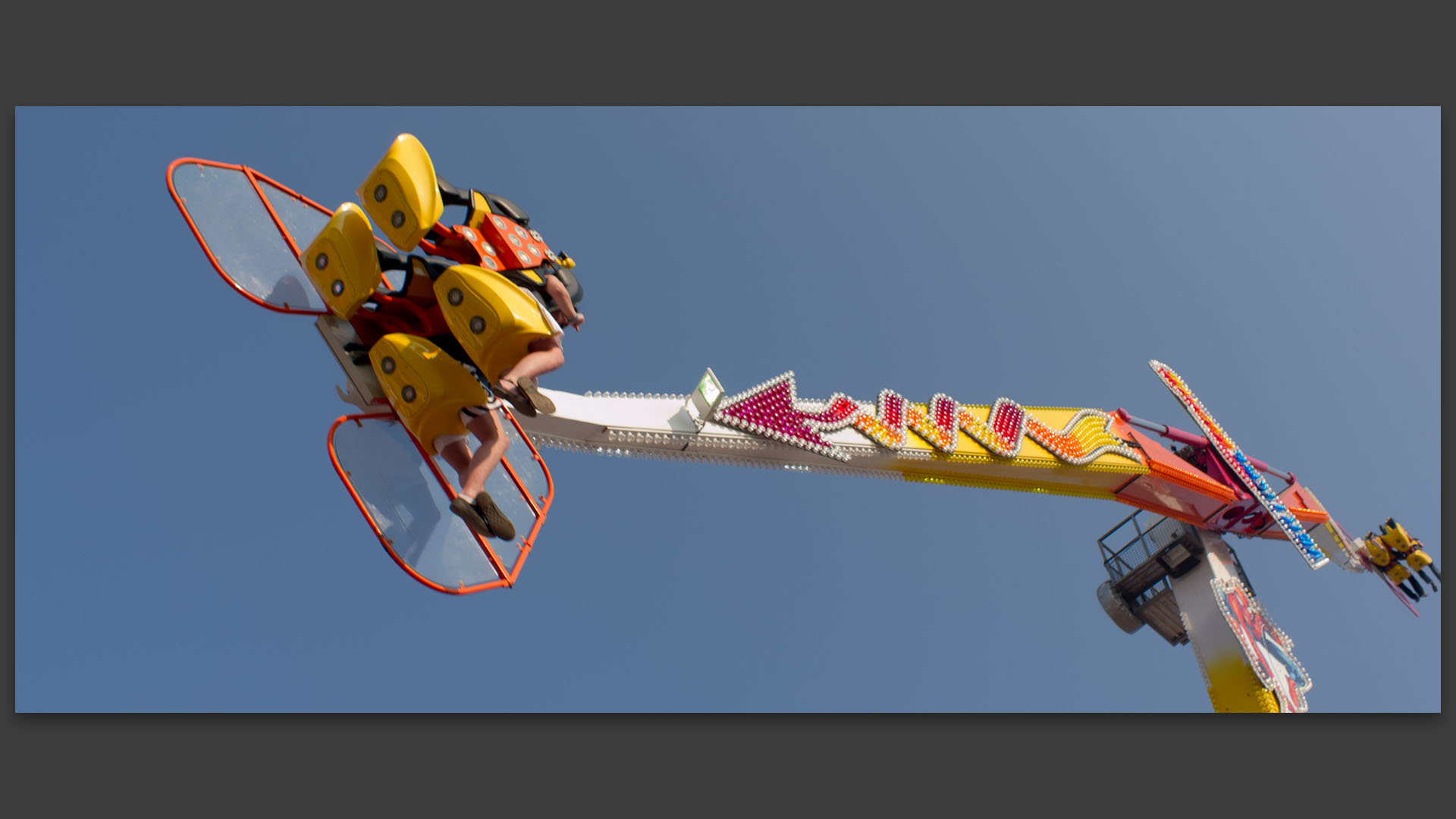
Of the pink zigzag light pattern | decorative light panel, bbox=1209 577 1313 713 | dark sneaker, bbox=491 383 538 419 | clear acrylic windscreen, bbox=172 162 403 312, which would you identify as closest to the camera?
dark sneaker, bbox=491 383 538 419

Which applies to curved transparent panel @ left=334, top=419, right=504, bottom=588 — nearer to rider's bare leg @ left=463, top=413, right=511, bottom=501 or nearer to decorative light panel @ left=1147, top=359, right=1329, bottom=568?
rider's bare leg @ left=463, top=413, right=511, bottom=501

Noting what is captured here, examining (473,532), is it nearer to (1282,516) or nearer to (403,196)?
(403,196)

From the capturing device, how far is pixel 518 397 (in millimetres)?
8984

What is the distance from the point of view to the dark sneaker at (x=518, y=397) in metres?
8.93

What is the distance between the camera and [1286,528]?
60.8ft

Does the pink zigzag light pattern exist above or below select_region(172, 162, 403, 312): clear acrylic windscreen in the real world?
below

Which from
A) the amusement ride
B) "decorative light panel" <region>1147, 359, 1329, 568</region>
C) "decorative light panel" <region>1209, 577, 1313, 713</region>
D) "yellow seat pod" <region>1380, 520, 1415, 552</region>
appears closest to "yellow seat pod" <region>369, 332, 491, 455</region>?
the amusement ride

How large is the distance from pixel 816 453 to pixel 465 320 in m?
5.58

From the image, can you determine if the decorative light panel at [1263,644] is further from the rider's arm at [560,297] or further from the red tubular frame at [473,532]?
the rider's arm at [560,297]

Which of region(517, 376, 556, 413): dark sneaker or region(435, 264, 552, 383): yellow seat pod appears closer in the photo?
region(435, 264, 552, 383): yellow seat pod

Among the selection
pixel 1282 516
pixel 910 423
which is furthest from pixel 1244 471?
pixel 910 423

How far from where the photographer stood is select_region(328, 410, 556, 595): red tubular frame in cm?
970

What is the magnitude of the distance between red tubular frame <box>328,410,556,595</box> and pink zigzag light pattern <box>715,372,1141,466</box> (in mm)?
2435

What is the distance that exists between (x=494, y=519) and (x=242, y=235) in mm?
3600
